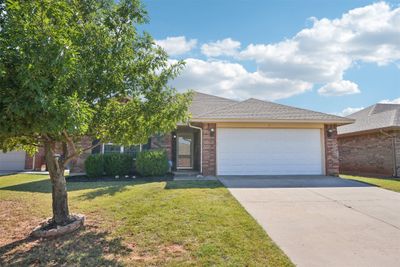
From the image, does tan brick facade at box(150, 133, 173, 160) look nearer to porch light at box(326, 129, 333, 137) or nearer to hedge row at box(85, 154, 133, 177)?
hedge row at box(85, 154, 133, 177)

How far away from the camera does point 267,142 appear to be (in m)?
12.2

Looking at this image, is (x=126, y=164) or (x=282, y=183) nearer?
(x=282, y=183)

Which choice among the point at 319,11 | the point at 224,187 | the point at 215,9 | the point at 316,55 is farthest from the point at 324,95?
the point at 224,187

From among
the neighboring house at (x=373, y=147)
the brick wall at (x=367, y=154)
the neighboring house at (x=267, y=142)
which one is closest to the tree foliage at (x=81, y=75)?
the neighboring house at (x=267, y=142)

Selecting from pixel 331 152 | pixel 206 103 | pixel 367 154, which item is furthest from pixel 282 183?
pixel 367 154

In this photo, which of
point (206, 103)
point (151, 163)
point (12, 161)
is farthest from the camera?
point (12, 161)

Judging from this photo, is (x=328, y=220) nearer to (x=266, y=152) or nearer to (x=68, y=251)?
(x=68, y=251)

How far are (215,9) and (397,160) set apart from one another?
12.3 m

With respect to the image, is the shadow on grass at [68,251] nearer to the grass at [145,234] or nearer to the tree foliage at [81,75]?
the grass at [145,234]

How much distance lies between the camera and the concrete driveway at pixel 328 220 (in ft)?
12.5

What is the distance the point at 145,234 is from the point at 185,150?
37.7 feet

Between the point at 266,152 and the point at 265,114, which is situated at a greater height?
A: the point at 265,114

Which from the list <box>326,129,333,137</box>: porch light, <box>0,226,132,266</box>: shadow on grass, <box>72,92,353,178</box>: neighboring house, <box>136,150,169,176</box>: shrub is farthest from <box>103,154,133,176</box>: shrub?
<box>326,129,333,137</box>: porch light

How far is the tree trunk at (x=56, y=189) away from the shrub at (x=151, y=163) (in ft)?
22.1
